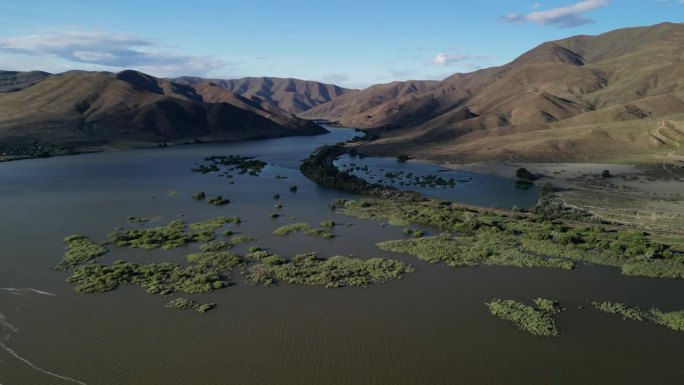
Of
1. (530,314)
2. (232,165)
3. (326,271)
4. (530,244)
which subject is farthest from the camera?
(232,165)

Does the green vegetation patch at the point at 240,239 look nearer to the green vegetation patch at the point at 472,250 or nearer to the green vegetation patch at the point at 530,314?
the green vegetation patch at the point at 472,250

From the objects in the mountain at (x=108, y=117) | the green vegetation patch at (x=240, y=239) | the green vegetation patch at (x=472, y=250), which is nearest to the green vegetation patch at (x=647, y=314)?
the green vegetation patch at (x=472, y=250)

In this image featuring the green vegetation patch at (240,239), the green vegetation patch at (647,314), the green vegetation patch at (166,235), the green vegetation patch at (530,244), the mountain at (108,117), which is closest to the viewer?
the green vegetation patch at (647,314)

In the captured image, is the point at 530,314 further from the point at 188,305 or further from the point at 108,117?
the point at 108,117

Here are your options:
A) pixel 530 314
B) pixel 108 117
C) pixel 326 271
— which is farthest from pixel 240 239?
pixel 108 117

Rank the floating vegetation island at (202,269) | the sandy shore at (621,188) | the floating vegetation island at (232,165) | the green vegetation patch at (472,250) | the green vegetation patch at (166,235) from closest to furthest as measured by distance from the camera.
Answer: the floating vegetation island at (202,269), the green vegetation patch at (472,250), the green vegetation patch at (166,235), the sandy shore at (621,188), the floating vegetation island at (232,165)

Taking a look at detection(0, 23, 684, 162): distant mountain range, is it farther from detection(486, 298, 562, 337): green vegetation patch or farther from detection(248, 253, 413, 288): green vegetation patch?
detection(486, 298, 562, 337): green vegetation patch

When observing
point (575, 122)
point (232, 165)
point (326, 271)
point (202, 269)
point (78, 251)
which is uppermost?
point (575, 122)
